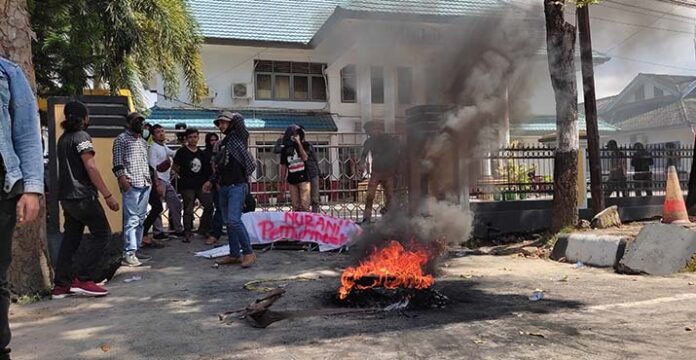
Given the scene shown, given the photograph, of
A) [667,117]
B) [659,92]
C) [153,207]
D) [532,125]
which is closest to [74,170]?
[153,207]

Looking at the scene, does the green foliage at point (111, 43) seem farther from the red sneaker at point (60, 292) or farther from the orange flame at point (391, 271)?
the orange flame at point (391, 271)

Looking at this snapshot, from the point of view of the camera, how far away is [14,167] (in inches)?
112

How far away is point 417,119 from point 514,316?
4.06 m

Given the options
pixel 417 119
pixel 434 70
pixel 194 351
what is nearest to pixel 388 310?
pixel 194 351

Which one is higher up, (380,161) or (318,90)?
(318,90)

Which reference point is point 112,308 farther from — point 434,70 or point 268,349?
point 434,70

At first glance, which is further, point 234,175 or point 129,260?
point 129,260

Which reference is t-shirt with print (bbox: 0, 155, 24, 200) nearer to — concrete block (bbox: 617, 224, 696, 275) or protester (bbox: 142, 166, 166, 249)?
protester (bbox: 142, 166, 166, 249)

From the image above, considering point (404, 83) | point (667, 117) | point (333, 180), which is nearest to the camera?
point (404, 83)

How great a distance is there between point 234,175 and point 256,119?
13210mm

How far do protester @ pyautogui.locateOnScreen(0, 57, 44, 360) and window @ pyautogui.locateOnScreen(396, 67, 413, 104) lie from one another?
573 cm

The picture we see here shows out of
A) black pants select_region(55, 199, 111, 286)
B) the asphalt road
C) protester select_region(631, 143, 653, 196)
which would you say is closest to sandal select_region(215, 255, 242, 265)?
the asphalt road

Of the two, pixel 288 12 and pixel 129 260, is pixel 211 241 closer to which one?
pixel 129 260

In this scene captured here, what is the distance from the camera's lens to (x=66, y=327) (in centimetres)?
440
